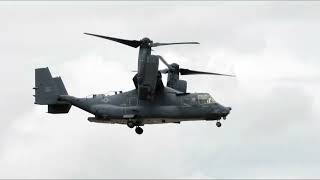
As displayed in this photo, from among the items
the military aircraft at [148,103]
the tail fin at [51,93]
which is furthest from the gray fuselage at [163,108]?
the tail fin at [51,93]

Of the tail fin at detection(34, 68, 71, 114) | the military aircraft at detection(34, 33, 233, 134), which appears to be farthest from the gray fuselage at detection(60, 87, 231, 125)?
the tail fin at detection(34, 68, 71, 114)

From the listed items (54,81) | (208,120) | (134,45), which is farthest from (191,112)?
(54,81)

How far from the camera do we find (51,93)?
8531 cm

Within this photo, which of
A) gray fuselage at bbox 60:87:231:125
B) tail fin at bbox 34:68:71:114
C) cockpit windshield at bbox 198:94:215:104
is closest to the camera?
gray fuselage at bbox 60:87:231:125

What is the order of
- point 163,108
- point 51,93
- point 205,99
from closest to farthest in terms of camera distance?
point 205,99 → point 163,108 → point 51,93

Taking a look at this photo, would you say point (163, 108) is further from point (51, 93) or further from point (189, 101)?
point (51, 93)

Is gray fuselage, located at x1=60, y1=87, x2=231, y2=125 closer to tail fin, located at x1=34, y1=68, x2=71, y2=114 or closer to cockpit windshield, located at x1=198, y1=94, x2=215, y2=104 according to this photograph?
cockpit windshield, located at x1=198, y1=94, x2=215, y2=104

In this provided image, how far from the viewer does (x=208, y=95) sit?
80.6 m

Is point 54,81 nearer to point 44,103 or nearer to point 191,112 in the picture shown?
point 44,103

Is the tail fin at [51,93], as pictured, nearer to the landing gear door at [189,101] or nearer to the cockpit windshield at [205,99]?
the landing gear door at [189,101]

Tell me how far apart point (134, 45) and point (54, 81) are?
10.4m

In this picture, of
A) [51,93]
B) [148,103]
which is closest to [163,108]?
[148,103]

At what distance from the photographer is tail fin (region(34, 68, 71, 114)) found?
279 feet

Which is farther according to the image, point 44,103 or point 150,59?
point 44,103
